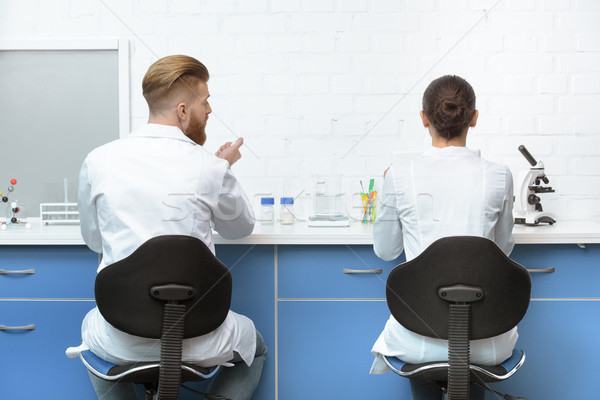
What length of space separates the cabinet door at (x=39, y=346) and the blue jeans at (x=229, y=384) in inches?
12.9

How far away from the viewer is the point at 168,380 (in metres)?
1.30

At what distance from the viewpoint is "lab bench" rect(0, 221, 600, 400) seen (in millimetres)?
1857

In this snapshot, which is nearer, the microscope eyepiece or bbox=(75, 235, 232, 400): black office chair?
bbox=(75, 235, 232, 400): black office chair

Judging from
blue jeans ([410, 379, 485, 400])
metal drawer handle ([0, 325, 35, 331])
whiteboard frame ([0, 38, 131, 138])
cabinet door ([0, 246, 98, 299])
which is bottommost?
blue jeans ([410, 379, 485, 400])

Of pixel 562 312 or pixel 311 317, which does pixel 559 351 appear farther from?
pixel 311 317

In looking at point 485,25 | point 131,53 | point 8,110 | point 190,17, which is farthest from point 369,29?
point 8,110

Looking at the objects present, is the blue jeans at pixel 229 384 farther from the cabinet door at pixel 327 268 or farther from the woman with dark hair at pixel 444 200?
the woman with dark hair at pixel 444 200

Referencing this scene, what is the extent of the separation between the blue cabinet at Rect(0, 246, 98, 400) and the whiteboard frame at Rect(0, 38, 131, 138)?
0.74 metres

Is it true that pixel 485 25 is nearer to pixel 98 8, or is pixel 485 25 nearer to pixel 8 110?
pixel 98 8

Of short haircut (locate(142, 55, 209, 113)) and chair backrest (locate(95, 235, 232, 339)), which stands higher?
short haircut (locate(142, 55, 209, 113))

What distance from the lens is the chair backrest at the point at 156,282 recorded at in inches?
49.3

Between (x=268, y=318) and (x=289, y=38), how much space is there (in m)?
1.26

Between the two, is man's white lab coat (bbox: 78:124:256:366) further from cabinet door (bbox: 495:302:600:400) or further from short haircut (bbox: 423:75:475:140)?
cabinet door (bbox: 495:302:600:400)

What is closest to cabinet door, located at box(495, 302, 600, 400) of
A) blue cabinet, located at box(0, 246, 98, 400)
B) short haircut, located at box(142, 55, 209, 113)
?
short haircut, located at box(142, 55, 209, 113)
